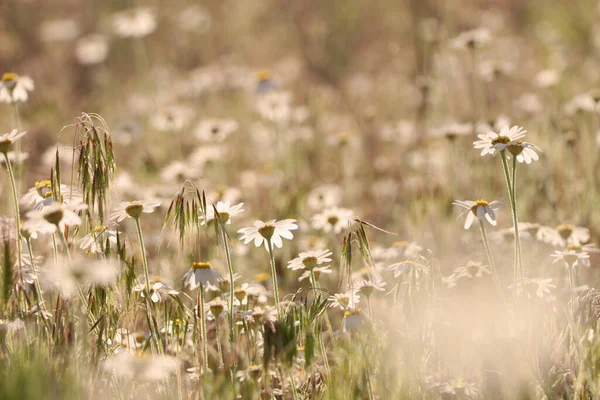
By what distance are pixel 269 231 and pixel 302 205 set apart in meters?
2.06

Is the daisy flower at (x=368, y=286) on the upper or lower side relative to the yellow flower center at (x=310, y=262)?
lower

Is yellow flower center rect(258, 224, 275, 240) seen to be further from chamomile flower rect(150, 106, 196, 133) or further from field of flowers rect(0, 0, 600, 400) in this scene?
chamomile flower rect(150, 106, 196, 133)

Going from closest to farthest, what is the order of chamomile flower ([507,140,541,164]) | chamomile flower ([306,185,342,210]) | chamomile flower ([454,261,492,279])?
chamomile flower ([507,140,541,164]) → chamomile flower ([454,261,492,279]) → chamomile flower ([306,185,342,210])

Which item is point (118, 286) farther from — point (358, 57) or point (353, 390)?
point (358, 57)

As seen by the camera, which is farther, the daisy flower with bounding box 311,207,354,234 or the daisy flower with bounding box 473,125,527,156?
the daisy flower with bounding box 311,207,354,234

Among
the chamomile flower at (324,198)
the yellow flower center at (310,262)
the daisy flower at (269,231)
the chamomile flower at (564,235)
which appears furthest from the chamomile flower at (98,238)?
the chamomile flower at (324,198)

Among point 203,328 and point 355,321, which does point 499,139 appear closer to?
point 355,321

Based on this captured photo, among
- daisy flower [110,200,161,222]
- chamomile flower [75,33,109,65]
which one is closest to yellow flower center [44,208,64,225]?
daisy flower [110,200,161,222]

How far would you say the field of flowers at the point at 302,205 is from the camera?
2.03 m

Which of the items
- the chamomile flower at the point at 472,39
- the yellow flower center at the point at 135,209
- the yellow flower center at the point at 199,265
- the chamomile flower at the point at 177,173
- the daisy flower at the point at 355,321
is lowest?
the daisy flower at the point at 355,321

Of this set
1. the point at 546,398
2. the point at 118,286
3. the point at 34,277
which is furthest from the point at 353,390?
the point at 34,277

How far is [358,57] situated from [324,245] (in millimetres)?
5817

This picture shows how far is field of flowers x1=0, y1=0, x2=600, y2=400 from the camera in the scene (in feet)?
6.66

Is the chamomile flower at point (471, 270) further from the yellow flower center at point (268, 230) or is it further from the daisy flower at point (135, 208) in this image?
the daisy flower at point (135, 208)
